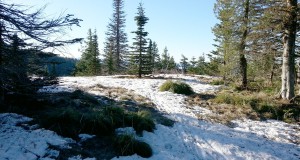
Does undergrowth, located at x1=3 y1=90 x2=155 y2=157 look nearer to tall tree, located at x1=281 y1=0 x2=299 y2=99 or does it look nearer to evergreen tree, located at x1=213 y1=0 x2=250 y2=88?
tall tree, located at x1=281 y1=0 x2=299 y2=99

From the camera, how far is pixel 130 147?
23.8ft

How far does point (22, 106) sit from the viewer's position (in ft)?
30.6

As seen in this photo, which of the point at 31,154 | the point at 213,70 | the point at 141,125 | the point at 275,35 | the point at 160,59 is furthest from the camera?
the point at 160,59

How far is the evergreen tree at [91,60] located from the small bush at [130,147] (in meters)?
31.9

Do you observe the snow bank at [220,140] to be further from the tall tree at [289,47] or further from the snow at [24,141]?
the tall tree at [289,47]

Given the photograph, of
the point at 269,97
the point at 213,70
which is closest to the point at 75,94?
the point at 269,97

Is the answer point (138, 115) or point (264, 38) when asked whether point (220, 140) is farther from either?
point (264, 38)

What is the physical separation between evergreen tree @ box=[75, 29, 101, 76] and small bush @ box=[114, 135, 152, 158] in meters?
31.9

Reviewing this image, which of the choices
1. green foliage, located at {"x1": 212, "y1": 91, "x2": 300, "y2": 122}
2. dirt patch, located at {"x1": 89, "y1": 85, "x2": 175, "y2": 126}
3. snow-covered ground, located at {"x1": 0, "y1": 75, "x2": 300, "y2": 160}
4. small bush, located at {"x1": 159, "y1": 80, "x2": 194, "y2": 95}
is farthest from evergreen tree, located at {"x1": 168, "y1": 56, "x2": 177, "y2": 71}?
snow-covered ground, located at {"x1": 0, "y1": 75, "x2": 300, "y2": 160}

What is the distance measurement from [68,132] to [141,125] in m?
2.43

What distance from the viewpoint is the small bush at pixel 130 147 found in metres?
7.18

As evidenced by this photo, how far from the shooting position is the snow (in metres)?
6.26

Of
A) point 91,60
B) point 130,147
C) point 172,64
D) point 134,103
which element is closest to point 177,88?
point 134,103

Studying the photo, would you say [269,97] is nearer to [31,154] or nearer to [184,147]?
[184,147]
